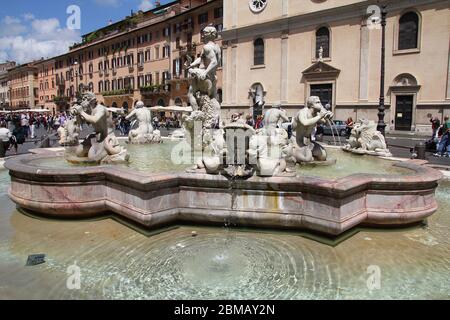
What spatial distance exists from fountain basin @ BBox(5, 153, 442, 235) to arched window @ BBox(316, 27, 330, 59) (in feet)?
95.6

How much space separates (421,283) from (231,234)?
2.18m

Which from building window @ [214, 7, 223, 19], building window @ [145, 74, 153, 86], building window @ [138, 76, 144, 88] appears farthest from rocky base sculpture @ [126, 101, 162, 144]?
building window @ [138, 76, 144, 88]

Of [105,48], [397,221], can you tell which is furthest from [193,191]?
[105,48]

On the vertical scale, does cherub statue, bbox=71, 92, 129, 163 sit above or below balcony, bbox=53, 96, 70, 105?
below

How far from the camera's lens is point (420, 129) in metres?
27.0

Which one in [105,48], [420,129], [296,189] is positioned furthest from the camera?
[105,48]

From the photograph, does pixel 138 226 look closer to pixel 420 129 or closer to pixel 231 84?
pixel 420 129

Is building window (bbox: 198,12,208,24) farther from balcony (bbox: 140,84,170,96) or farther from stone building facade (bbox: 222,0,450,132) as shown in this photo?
balcony (bbox: 140,84,170,96)

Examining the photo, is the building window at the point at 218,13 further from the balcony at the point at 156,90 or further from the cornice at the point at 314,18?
the balcony at the point at 156,90

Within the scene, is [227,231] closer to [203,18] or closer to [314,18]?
[314,18]

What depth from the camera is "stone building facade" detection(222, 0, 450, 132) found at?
2658cm

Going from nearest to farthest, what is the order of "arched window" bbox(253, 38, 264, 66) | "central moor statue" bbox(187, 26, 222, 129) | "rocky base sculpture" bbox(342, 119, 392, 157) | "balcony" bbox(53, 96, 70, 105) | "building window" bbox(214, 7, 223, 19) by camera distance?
"rocky base sculpture" bbox(342, 119, 392, 157) → "central moor statue" bbox(187, 26, 222, 129) → "arched window" bbox(253, 38, 264, 66) → "building window" bbox(214, 7, 223, 19) → "balcony" bbox(53, 96, 70, 105)

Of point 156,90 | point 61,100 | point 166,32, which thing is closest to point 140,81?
point 156,90

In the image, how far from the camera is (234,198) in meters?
4.89
